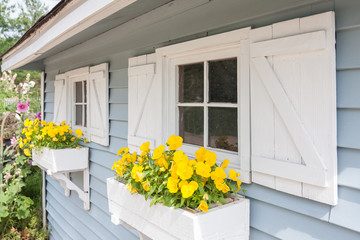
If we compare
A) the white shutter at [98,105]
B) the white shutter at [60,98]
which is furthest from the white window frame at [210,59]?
the white shutter at [60,98]

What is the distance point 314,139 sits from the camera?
44.9 inches

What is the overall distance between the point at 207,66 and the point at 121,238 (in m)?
1.80

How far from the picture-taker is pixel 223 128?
164 centimetres

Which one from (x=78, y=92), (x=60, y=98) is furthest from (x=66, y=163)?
(x=60, y=98)

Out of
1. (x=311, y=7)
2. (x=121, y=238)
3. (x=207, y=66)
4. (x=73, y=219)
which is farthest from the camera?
(x=73, y=219)

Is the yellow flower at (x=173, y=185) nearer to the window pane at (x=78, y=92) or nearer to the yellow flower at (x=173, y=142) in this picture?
the yellow flower at (x=173, y=142)

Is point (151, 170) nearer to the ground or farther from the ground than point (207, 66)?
nearer to the ground

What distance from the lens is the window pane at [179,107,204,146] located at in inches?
70.4

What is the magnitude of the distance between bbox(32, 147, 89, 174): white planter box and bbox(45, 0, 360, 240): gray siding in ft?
1.53

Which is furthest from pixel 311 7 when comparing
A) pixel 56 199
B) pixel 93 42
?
pixel 56 199

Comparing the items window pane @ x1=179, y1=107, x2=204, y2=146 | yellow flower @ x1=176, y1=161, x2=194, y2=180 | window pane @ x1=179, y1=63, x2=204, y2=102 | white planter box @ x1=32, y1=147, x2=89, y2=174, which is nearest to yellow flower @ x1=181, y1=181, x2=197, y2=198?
yellow flower @ x1=176, y1=161, x2=194, y2=180

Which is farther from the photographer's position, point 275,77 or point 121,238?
point 121,238

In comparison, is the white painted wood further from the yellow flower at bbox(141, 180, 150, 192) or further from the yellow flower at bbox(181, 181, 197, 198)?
the yellow flower at bbox(141, 180, 150, 192)

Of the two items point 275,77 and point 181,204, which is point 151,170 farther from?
point 275,77
